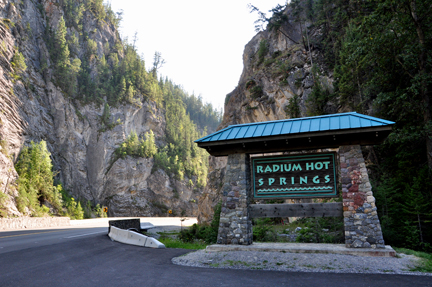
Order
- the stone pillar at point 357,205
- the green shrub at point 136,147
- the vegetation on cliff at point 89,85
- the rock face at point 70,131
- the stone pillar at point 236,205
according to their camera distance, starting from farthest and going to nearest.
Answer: the green shrub at point 136,147 → the vegetation on cliff at point 89,85 → the rock face at point 70,131 → the stone pillar at point 236,205 → the stone pillar at point 357,205

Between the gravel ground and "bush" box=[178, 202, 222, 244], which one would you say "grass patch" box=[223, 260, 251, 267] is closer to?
the gravel ground

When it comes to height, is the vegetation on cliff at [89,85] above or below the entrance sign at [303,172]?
above

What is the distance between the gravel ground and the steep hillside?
6226mm

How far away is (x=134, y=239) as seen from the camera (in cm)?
1248

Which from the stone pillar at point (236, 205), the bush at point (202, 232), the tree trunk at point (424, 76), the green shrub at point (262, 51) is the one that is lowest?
the bush at point (202, 232)

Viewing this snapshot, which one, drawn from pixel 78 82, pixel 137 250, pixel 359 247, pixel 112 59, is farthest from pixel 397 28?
pixel 112 59

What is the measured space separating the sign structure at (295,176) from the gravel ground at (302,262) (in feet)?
7.39

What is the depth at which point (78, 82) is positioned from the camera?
64062 mm

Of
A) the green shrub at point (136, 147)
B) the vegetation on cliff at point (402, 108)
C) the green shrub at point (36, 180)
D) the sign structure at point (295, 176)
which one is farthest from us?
the green shrub at point (136, 147)

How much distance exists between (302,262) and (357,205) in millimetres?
3125

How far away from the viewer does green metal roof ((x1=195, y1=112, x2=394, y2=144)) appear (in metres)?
9.65

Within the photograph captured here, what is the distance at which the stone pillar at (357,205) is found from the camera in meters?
9.34

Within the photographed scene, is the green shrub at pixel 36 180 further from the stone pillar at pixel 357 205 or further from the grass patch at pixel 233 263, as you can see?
the stone pillar at pixel 357 205

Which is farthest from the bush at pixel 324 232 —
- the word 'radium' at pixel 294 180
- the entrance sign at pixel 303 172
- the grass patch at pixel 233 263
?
the grass patch at pixel 233 263
